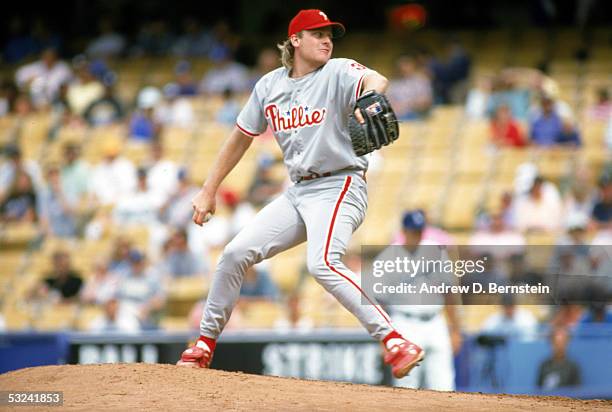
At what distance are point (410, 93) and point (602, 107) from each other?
2.13 m

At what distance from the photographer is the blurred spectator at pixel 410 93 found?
12.6m

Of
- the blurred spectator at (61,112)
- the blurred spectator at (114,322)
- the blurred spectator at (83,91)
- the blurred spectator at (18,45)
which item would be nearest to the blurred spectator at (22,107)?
the blurred spectator at (61,112)

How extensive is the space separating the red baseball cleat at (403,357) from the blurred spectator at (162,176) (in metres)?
6.90

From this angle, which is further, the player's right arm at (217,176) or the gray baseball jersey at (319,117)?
the player's right arm at (217,176)

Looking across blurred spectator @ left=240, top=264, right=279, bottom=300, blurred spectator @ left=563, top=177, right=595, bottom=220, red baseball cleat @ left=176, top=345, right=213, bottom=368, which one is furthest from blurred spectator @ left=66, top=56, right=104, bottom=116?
red baseball cleat @ left=176, top=345, right=213, bottom=368

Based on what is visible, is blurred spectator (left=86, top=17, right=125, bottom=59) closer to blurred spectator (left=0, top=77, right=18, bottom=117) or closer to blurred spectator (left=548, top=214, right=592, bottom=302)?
blurred spectator (left=0, top=77, right=18, bottom=117)

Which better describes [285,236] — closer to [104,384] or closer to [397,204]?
[104,384]

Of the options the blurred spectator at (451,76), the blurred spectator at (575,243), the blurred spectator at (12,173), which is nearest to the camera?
the blurred spectator at (575,243)

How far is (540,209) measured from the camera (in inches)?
409

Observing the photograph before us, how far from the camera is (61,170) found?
1280cm

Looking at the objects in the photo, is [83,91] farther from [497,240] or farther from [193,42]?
[497,240]

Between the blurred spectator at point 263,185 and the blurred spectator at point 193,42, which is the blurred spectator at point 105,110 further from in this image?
the blurred spectator at point 263,185

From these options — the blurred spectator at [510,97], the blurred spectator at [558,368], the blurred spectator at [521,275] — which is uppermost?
the blurred spectator at [510,97]

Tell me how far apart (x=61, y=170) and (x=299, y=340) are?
513cm
